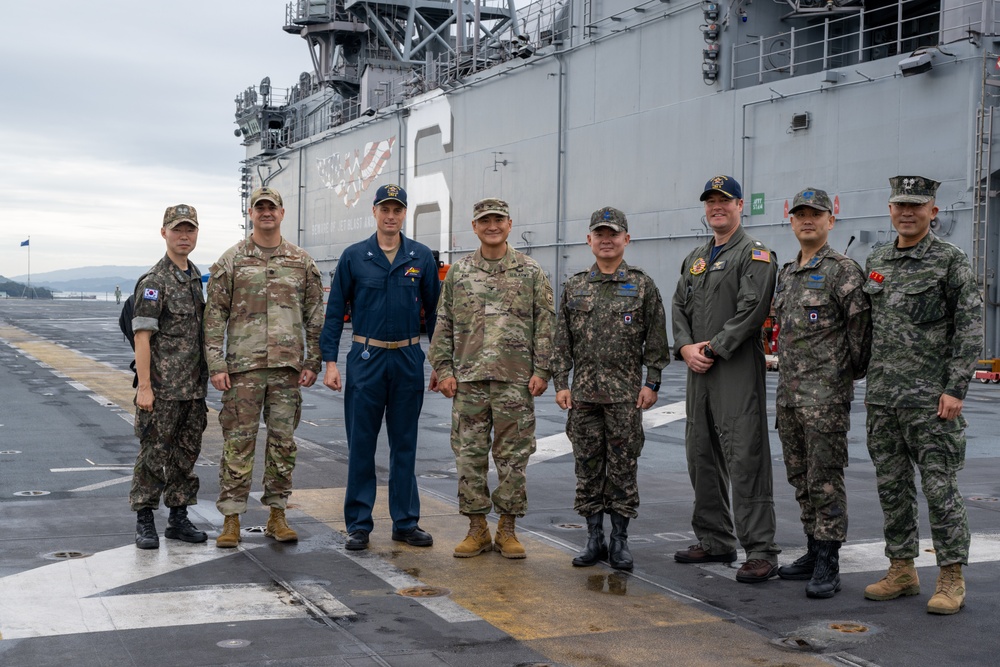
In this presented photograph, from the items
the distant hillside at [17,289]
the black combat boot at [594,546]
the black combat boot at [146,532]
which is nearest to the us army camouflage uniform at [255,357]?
the black combat boot at [146,532]

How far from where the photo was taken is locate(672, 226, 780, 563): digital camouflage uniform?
17.4 feet

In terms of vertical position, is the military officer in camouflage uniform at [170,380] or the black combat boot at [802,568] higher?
the military officer in camouflage uniform at [170,380]

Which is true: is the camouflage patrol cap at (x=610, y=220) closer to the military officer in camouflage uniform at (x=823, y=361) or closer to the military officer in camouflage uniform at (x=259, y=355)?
the military officer in camouflage uniform at (x=823, y=361)

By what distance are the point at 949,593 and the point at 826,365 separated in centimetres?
112

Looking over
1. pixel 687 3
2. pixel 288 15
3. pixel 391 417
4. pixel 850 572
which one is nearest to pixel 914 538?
pixel 850 572

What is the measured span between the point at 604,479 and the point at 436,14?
37083 millimetres

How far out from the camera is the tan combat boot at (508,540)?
561cm

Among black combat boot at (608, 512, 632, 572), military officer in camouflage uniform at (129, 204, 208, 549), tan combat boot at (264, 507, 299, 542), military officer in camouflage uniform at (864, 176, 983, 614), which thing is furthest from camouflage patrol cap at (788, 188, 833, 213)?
military officer in camouflage uniform at (129, 204, 208, 549)

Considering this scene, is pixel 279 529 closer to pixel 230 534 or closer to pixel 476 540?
pixel 230 534

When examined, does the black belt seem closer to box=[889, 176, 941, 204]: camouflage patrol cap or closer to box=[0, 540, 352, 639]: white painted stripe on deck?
box=[0, 540, 352, 639]: white painted stripe on deck

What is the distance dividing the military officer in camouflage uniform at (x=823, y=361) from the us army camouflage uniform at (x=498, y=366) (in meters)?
1.32

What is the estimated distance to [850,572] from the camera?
5.31 meters

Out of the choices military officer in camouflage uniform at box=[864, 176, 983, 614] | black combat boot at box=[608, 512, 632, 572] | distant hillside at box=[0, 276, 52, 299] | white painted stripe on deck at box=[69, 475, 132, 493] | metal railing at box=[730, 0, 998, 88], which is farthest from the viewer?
distant hillside at box=[0, 276, 52, 299]

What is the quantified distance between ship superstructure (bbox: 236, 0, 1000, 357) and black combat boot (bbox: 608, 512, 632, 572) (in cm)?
1209
